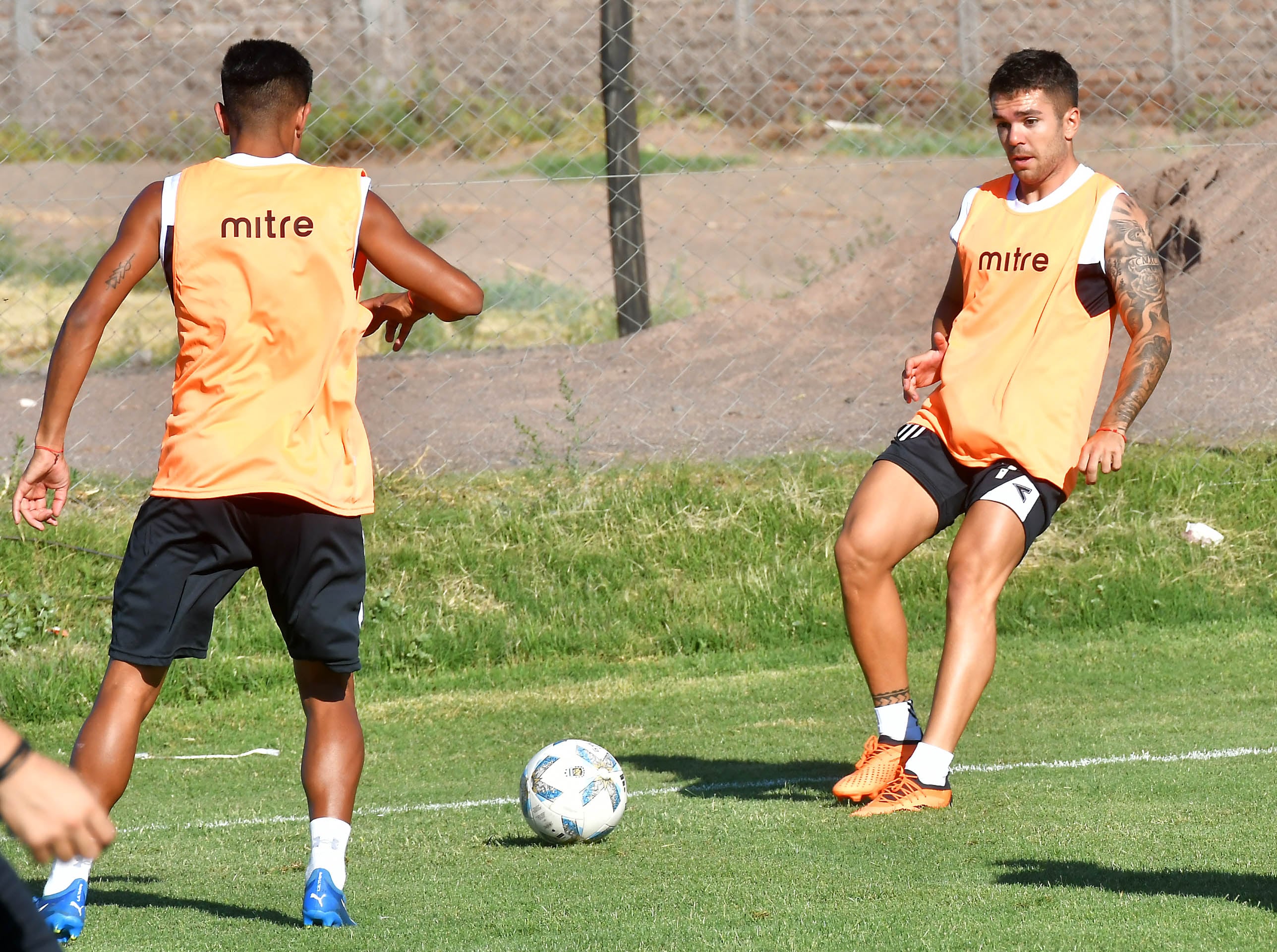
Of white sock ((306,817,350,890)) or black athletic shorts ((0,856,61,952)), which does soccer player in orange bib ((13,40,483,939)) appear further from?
black athletic shorts ((0,856,61,952))

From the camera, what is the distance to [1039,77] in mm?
5109

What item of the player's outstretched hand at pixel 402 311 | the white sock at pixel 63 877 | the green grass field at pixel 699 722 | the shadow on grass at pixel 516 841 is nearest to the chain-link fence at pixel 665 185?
the green grass field at pixel 699 722

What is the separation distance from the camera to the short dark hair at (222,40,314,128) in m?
3.99

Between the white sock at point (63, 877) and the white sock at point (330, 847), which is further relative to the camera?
the white sock at point (330, 847)

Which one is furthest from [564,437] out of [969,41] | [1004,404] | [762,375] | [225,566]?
[969,41]

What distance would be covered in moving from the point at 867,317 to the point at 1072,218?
6.95 m

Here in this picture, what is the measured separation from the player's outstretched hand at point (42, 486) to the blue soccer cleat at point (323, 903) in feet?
3.57

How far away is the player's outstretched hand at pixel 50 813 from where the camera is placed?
1.90 metres

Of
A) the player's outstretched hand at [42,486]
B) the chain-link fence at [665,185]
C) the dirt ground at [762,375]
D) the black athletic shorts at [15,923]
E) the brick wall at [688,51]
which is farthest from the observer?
the brick wall at [688,51]

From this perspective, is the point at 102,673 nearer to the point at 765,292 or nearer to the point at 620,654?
the point at 620,654

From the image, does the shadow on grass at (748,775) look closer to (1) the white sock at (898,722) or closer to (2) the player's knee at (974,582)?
(1) the white sock at (898,722)

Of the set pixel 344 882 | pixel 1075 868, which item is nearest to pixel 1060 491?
pixel 1075 868

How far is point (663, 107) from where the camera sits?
16.0 metres

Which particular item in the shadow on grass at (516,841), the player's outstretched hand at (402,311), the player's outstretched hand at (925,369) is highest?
the player's outstretched hand at (402,311)
